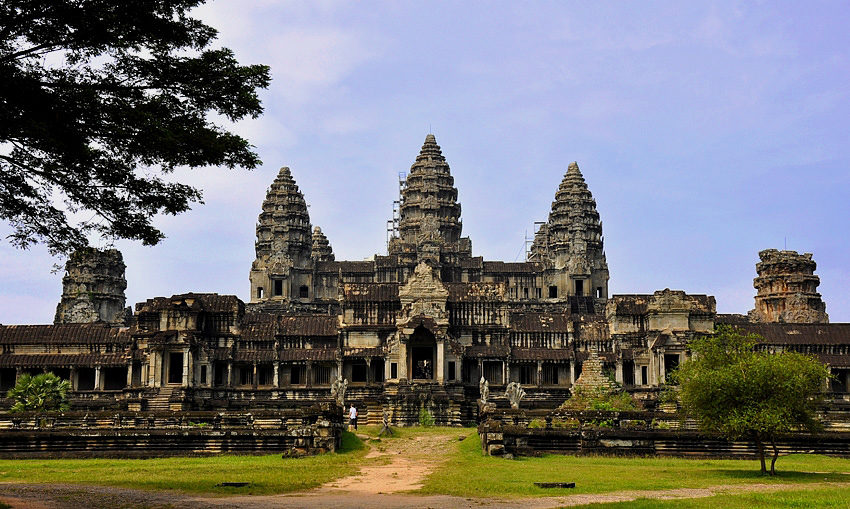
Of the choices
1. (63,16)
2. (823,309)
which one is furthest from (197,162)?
(823,309)

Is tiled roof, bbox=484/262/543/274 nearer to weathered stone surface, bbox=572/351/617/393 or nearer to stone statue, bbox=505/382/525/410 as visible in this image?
stone statue, bbox=505/382/525/410

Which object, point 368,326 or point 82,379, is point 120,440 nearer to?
point 368,326

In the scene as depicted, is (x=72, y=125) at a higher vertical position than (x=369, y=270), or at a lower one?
lower

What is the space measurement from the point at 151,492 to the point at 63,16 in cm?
1058

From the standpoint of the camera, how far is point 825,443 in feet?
99.4

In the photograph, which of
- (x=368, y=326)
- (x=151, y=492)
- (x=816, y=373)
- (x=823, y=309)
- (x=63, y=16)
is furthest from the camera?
(x=823, y=309)

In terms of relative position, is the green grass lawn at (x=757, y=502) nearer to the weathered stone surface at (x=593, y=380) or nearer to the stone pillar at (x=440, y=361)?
the weathered stone surface at (x=593, y=380)

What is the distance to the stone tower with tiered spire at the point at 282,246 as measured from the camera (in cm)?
9381

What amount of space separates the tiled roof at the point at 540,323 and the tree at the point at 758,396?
117 ft

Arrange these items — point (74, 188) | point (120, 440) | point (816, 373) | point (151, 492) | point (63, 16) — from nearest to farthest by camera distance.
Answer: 1. point (63, 16)
2. point (74, 188)
3. point (151, 492)
4. point (816, 373)
5. point (120, 440)

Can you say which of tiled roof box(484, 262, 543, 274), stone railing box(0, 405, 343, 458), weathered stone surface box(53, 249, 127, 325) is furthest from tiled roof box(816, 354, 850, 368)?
weathered stone surface box(53, 249, 127, 325)

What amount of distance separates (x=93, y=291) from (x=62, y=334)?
86.3 ft

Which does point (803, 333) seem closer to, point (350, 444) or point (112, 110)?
point (350, 444)

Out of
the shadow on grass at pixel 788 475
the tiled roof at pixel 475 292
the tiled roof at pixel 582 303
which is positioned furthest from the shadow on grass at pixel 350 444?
the tiled roof at pixel 582 303
